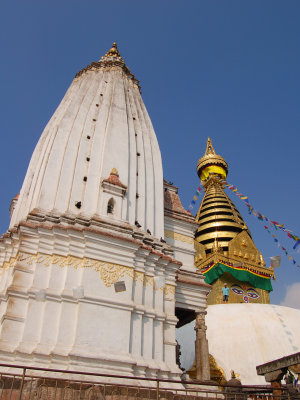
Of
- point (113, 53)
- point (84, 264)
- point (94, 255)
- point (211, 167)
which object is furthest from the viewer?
point (211, 167)

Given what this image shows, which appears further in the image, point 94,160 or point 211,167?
point 211,167

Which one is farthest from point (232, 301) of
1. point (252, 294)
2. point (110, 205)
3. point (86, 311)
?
point (86, 311)

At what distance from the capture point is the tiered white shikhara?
12.8 metres

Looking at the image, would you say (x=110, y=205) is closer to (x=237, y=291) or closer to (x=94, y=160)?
(x=94, y=160)

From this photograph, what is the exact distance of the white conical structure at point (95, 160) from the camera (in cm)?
1653

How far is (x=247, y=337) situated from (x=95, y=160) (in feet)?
42.0

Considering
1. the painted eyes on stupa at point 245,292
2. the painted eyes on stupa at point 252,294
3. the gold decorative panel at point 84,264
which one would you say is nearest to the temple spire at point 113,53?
the gold decorative panel at point 84,264

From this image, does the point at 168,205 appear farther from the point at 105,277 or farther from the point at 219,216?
the point at 219,216

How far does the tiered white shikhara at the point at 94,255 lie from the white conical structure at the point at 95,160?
0.05m

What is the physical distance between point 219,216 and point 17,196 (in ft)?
89.4

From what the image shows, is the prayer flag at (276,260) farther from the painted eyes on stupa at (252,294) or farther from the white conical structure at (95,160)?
the painted eyes on stupa at (252,294)

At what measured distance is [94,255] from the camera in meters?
14.4

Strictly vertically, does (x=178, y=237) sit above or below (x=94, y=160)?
below

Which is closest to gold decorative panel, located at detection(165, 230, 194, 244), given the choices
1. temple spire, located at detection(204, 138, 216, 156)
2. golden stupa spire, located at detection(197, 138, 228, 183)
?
golden stupa spire, located at detection(197, 138, 228, 183)
